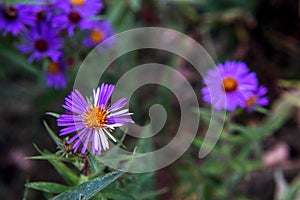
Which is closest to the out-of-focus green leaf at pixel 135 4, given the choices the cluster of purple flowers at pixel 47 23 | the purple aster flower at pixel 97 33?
the purple aster flower at pixel 97 33

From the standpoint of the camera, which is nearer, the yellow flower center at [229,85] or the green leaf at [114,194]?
the green leaf at [114,194]

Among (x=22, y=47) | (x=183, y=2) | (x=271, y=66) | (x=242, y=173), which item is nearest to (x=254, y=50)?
(x=271, y=66)

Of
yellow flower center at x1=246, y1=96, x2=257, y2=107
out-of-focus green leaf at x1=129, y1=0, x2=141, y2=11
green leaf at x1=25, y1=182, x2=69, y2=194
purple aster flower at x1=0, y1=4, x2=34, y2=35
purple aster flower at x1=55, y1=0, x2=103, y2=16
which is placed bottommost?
green leaf at x1=25, y1=182, x2=69, y2=194

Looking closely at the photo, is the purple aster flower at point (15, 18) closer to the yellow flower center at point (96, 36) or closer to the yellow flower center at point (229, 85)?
the yellow flower center at point (96, 36)

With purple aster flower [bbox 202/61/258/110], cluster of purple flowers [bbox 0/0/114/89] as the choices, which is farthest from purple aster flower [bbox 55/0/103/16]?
purple aster flower [bbox 202/61/258/110]

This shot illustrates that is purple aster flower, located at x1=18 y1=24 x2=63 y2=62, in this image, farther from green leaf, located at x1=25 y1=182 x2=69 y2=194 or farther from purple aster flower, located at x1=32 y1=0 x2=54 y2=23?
green leaf, located at x1=25 y1=182 x2=69 y2=194

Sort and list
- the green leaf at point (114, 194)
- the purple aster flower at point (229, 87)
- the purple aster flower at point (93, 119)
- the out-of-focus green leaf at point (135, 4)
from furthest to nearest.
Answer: the out-of-focus green leaf at point (135, 4) → the purple aster flower at point (229, 87) → the green leaf at point (114, 194) → the purple aster flower at point (93, 119)

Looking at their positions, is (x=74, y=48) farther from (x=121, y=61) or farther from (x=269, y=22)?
(x=269, y=22)
